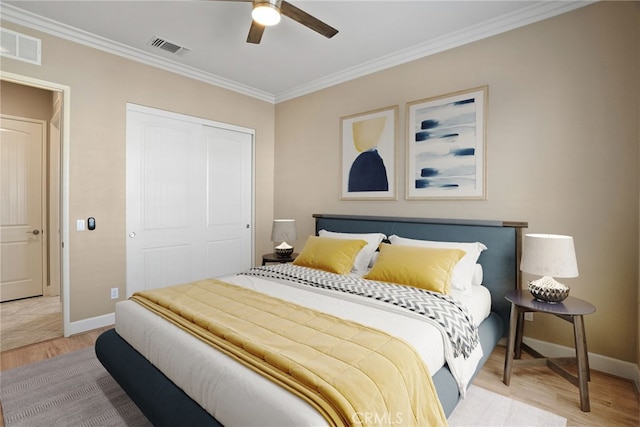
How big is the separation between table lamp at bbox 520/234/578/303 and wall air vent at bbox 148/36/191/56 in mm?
3572

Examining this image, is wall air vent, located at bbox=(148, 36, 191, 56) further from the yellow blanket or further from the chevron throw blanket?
the yellow blanket

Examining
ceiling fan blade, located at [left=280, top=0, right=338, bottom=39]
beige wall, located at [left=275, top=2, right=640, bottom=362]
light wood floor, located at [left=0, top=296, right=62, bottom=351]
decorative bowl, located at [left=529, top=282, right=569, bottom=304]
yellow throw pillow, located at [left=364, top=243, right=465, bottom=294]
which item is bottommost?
light wood floor, located at [left=0, top=296, right=62, bottom=351]

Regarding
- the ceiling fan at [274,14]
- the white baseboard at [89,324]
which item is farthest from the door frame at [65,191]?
the ceiling fan at [274,14]

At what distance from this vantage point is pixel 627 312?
2.29m

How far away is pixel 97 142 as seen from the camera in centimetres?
319

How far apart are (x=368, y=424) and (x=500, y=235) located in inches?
84.9

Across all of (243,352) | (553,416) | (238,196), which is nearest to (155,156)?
(238,196)

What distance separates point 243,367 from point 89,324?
269cm

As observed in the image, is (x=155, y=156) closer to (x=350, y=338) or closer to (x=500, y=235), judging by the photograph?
(x=350, y=338)

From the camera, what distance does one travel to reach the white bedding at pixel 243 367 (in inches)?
45.8

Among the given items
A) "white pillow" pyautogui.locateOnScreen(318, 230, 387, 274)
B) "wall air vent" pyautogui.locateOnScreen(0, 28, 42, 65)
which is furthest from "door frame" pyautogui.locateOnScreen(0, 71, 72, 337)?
"white pillow" pyautogui.locateOnScreen(318, 230, 387, 274)

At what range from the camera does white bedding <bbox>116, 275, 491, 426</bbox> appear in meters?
1.16

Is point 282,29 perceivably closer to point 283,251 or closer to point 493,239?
point 283,251

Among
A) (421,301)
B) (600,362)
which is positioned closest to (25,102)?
(421,301)
